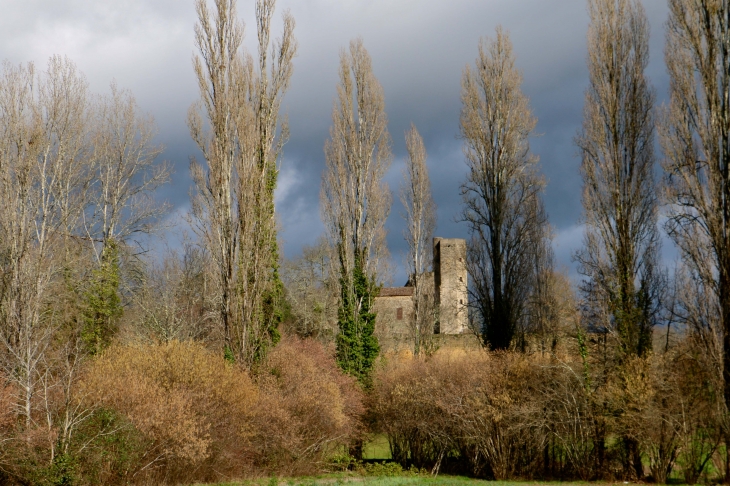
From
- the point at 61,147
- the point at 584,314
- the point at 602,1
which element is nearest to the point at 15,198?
the point at 61,147

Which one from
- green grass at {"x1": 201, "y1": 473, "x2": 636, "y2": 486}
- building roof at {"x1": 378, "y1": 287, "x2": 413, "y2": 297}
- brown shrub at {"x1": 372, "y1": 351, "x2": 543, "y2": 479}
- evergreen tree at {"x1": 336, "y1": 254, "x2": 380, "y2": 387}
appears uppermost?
building roof at {"x1": 378, "y1": 287, "x2": 413, "y2": 297}

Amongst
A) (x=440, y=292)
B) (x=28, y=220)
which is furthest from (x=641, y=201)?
(x=440, y=292)

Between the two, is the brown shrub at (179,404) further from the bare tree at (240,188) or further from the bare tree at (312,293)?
the bare tree at (312,293)

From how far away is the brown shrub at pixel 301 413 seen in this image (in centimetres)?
1777

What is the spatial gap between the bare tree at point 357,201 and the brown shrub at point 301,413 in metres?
2.07

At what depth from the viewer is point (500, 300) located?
2183cm

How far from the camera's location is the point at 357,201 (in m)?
24.6

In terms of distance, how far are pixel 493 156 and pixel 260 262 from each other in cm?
918

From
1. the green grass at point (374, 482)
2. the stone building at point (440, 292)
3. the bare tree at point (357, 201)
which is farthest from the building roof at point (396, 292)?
the green grass at point (374, 482)

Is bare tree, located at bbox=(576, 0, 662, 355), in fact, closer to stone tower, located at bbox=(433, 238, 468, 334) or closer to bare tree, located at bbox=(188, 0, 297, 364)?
bare tree, located at bbox=(188, 0, 297, 364)

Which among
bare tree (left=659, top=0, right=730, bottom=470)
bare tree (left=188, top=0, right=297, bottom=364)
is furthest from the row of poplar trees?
Answer: bare tree (left=188, top=0, right=297, bottom=364)

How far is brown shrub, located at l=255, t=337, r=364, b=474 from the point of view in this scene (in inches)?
699

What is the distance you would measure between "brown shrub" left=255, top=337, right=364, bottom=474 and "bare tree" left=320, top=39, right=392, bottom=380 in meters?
2.07

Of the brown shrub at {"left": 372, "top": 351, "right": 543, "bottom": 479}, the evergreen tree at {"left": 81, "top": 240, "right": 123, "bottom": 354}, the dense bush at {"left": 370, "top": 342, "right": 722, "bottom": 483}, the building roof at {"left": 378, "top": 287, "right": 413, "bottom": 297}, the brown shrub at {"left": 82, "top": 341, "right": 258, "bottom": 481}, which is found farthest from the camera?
the building roof at {"left": 378, "top": 287, "right": 413, "bottom": 297}
